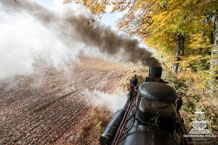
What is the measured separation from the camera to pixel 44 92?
7.70m

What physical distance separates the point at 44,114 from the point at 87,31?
4821 mm

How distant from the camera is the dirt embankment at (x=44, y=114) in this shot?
454cm

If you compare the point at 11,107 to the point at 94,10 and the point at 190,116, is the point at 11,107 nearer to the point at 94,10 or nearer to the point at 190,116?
the point at 94,10

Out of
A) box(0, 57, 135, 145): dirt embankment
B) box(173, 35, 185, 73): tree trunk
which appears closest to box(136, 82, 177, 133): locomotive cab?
box(0, 57, 135, 145): dirt embankment

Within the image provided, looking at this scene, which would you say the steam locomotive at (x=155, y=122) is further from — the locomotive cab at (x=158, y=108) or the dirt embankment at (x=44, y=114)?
the dirt embankment at (x=44, y=114)

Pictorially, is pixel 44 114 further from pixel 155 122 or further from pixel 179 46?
pixel 179 46

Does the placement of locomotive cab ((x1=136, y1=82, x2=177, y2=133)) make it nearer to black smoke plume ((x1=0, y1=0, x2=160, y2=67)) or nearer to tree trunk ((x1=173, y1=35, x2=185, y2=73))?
black smoke plume ((x1=0, y1=0, x2=160, y2=67))

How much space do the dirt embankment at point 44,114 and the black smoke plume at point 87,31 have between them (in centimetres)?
380

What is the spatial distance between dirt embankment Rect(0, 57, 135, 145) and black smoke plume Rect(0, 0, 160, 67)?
149 inches

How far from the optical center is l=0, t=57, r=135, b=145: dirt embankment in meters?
4.54

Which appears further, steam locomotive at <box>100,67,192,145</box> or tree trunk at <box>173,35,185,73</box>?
tree trunk at <box>173,35,185,73</box>

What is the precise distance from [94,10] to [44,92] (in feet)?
23.0

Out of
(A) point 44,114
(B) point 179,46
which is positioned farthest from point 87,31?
(B) point 179,46

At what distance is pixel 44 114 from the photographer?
572 centimetres
